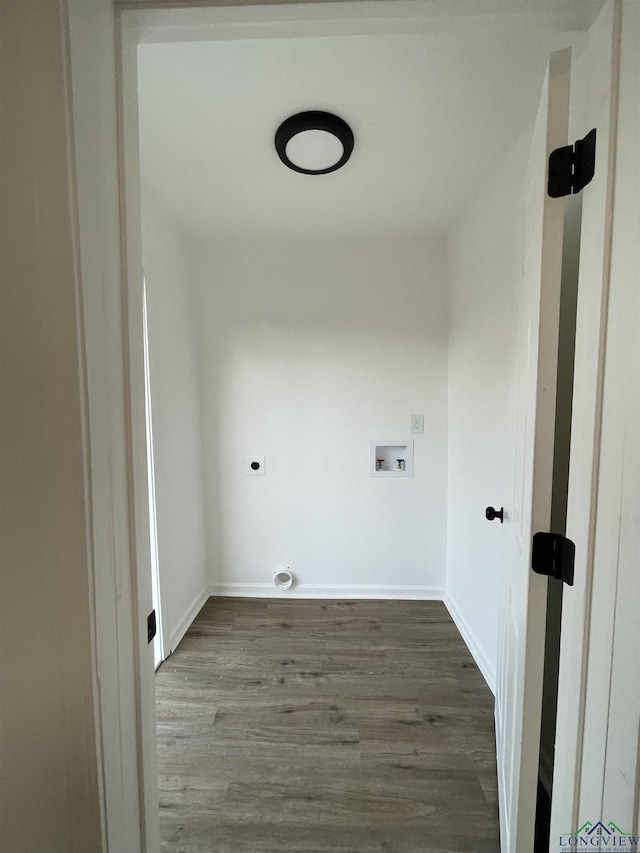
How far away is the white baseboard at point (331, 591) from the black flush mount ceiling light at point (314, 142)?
99.6 inches

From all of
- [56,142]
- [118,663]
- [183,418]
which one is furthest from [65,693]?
[183,418]

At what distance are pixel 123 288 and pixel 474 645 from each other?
2332 millimetres

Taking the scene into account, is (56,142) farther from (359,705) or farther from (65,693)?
(359,705)

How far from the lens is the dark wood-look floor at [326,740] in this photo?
47.9 inches

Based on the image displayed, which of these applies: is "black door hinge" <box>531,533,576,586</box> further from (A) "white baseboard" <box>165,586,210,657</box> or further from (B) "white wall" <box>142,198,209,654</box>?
(A) "white baseboard" <box>165,586,210,657</box>

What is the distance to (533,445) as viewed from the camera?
84cm

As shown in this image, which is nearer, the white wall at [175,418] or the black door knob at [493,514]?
the black door knob at [493,514]

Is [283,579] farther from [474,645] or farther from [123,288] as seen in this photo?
[123,288]

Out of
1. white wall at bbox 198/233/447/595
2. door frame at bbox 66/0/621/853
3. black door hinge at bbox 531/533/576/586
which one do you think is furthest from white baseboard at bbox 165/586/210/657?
black door hinge at bbox 531/533/576/586

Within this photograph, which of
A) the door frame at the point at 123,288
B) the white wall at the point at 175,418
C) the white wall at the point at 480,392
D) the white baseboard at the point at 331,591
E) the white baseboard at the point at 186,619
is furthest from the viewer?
the white baseboard at the point at 331,591

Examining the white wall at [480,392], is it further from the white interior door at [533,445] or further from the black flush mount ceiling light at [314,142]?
the black flush mount ceiling light at [314,142]

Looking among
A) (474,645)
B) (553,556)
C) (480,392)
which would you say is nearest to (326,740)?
(474,645)

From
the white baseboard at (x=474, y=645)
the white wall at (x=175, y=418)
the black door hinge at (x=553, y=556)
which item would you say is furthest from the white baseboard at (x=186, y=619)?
the black door hinge at (x=553, y=556)

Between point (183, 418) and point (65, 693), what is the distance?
1.87 metres
